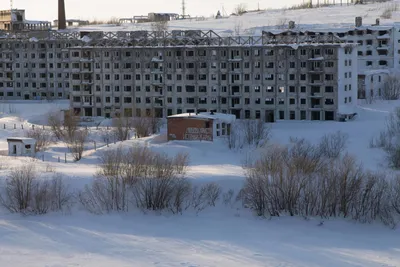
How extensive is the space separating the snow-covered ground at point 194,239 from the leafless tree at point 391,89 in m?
27.5

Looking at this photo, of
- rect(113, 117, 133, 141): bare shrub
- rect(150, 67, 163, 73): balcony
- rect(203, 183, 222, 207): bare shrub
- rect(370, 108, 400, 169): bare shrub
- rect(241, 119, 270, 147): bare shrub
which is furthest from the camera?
rect(150, 67, 163, 73): balcony

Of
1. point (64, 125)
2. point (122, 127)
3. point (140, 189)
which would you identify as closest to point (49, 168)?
point (140, 189)

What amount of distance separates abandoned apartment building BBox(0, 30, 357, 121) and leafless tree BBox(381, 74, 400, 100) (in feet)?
19.3

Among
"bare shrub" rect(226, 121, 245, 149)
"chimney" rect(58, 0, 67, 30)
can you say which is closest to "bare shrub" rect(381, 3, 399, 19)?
"chimney" rect(58, 0, 67, 30)

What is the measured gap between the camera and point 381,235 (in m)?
27.0

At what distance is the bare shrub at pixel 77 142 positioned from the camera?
40281 mm

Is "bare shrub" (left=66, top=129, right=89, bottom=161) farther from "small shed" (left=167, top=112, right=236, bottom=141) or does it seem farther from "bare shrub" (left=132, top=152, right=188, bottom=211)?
"bare shrub" (left=132, top=152, right=188, bottom=211)

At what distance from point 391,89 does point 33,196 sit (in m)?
34.6

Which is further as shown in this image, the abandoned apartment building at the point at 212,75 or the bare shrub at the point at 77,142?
the abandoned apartment building at the point at 212,75

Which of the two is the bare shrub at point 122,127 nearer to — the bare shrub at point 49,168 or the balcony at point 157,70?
the balcony at point 157,70

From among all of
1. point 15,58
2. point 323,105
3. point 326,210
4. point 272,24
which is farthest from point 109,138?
point 272,24

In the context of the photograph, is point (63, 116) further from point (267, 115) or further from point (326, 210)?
point (326, 210)

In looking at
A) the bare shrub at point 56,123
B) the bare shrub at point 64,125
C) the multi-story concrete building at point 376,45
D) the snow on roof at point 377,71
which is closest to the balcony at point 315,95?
the snow on roof at point 377,71

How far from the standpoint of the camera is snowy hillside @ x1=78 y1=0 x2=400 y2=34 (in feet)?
282
